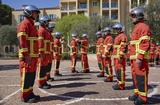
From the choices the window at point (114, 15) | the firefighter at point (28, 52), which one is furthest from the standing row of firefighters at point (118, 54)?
the window at point (114, 15)

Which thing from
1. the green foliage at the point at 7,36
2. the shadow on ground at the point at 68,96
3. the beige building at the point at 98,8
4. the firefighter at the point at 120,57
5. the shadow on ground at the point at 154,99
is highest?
the beige building at the point at 98,8

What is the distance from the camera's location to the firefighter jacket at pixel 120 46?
1477 centimetres

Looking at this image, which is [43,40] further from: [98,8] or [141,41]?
[98,8]

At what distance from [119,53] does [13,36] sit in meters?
64.6

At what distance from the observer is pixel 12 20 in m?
101

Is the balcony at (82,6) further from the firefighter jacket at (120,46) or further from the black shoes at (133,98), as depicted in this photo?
the black shoes at (133,98)

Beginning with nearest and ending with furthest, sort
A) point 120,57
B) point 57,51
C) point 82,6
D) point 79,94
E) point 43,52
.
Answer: point 79,94
point 120,57
point 43,52
point 57,51
point 82,6

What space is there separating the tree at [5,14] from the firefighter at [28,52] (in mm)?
85493

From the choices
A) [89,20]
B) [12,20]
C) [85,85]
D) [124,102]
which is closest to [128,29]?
[89,20]

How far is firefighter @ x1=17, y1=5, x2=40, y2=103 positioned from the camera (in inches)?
481

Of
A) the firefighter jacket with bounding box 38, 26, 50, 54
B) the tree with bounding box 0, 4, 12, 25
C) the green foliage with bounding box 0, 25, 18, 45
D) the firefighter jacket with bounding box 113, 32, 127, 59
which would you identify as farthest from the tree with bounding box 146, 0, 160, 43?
the tree with bounding box 0, 4, 12, 25

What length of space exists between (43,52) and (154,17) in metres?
31.1

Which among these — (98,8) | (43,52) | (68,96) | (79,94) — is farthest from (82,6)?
(68,96)

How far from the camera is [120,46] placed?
14.9 meters
